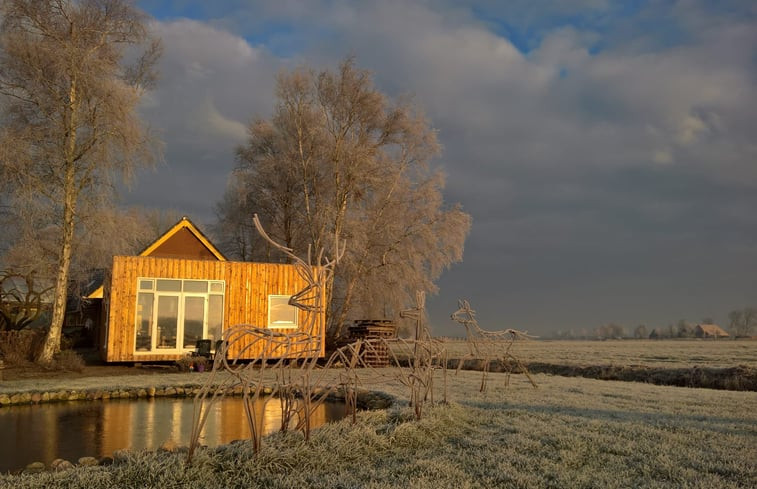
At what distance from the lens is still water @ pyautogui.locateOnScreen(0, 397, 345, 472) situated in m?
6.50

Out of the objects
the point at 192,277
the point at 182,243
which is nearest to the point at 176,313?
the point at 192,277

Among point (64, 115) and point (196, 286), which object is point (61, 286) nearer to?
point (196, 286)

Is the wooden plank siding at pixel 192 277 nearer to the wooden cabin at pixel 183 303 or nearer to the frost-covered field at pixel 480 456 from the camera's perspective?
the wooden cabin at pixel 183 303

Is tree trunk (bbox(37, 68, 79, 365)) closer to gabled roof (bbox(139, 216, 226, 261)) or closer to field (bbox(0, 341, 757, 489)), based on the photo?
gabled roof (bbox(139, 216, 226, 261))

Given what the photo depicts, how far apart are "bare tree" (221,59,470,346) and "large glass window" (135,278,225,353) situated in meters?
6.30

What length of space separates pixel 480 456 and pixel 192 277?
41.7ft

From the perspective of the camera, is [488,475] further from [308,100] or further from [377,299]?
[308,100]

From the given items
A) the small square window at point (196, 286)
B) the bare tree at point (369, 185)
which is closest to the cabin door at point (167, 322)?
the small square window at point (196, 286)

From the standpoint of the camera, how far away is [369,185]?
23188 millimetres

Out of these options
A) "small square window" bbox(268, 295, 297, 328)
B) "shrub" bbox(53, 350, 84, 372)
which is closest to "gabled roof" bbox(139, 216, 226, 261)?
"small square window" bbox(268, 295, 297, 328)

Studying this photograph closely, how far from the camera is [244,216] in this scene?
1091 inches

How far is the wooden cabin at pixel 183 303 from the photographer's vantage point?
15.5 m

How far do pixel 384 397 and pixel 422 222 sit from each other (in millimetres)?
13641

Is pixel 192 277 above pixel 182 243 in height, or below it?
below
